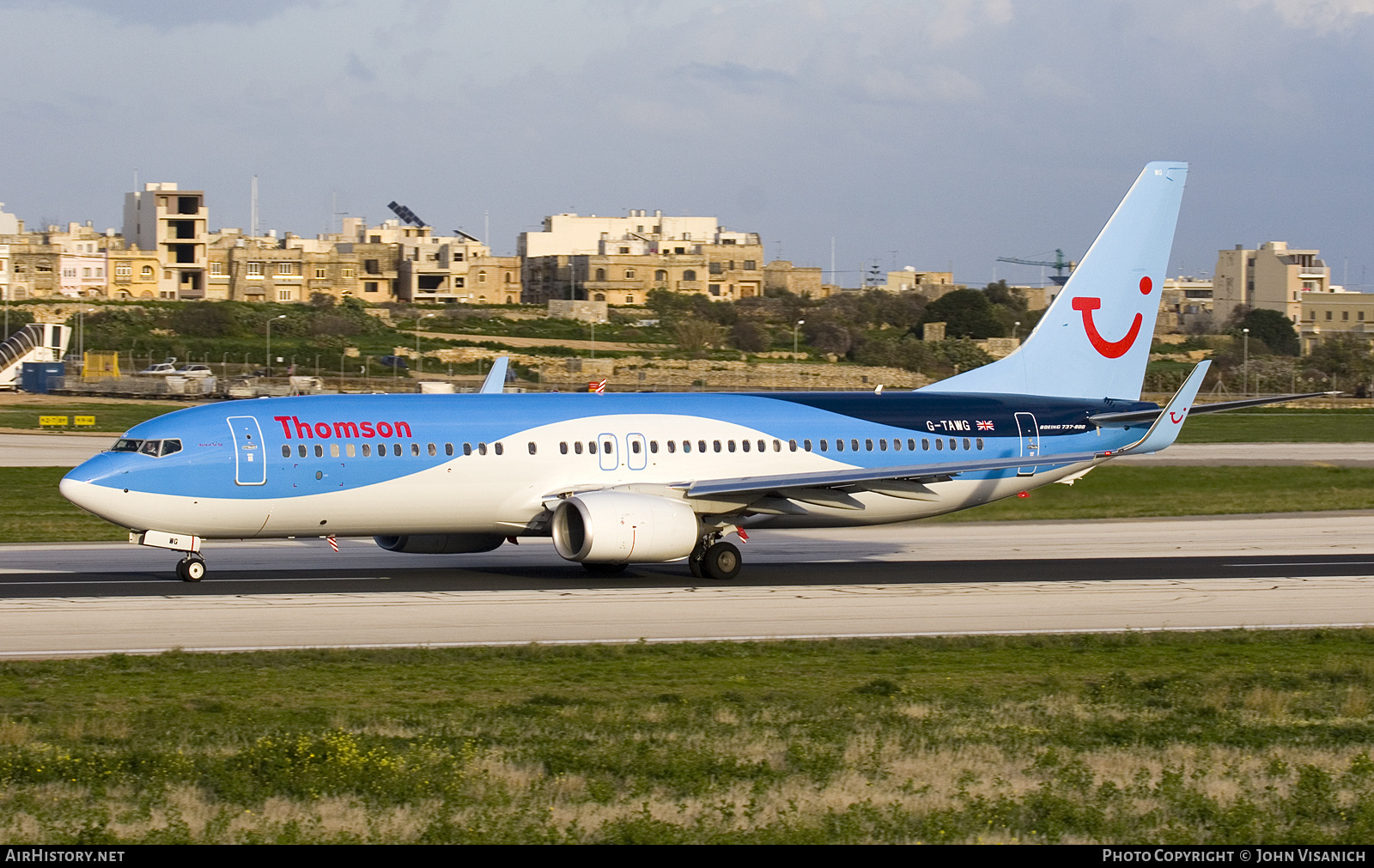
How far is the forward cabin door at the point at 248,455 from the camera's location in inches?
1174

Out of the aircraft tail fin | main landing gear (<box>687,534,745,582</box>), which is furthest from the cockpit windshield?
the aircraft tail fin

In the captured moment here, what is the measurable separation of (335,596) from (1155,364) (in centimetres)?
14321

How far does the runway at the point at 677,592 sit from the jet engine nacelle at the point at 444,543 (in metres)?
0.53

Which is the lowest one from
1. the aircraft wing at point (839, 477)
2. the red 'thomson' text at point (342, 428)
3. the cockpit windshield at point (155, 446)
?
the aircraft wing at point (839, 477)

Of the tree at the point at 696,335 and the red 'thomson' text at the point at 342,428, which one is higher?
the tree at the point at 696,335

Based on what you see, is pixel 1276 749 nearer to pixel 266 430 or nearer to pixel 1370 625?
pixel 1370 625

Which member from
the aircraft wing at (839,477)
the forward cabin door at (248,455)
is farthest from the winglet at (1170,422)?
the forward cabin door at (248,455)

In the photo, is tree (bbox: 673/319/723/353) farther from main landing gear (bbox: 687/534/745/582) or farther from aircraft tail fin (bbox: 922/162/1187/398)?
main landing gear (bbox: 687/534/745/582)

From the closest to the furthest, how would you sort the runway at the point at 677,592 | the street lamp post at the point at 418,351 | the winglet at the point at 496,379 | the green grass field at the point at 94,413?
the runway at the point at 677,592 → the winglet at the point at 496,379 → the green grass field at the point at 94,413 → the street lamp post at the point at 418,351

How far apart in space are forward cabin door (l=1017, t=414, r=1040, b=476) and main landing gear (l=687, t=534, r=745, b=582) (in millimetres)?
8191

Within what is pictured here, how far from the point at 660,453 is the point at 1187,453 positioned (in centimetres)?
4109

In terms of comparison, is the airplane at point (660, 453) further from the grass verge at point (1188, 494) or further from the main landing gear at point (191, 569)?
the grass verge at point (1188, 494)

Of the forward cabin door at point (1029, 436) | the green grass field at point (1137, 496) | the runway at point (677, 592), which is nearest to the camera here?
the runway at point (677, 592)

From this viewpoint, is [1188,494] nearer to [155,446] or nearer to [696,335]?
[155,446]
